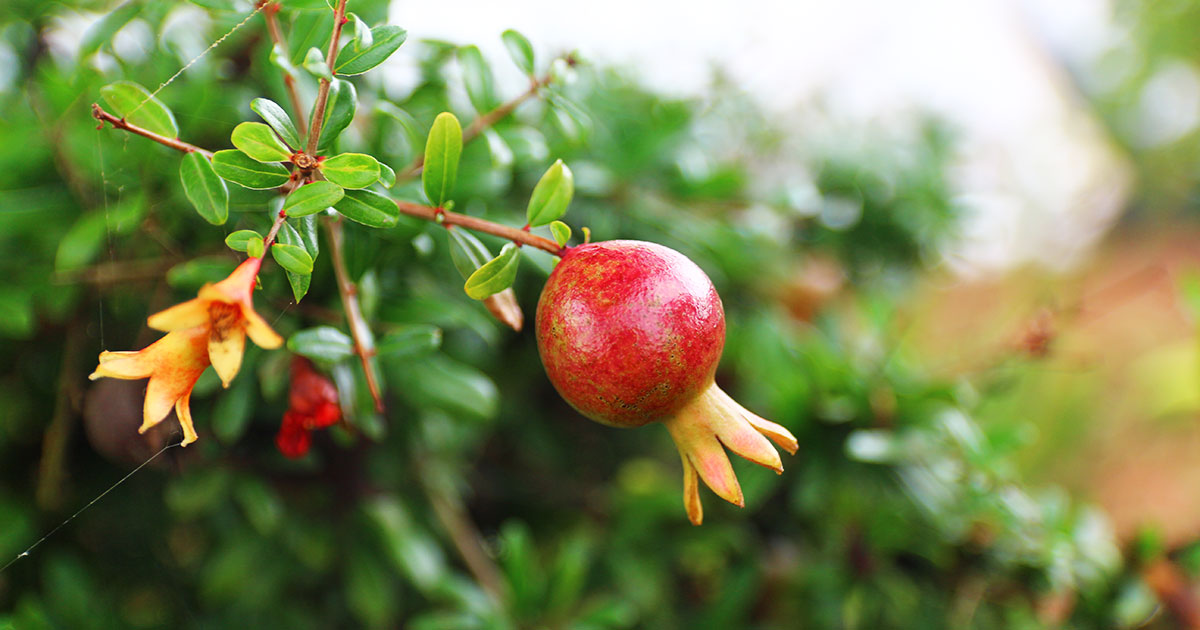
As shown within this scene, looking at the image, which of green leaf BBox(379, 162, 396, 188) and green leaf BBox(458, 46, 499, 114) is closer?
green leaf BBox(379, 162, 396, 188)

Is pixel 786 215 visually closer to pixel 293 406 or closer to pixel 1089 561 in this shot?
pixel 1089 561

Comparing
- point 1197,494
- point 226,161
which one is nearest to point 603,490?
point 226,161

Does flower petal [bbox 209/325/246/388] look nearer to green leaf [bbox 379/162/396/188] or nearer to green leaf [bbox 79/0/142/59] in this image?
green leaf [bbox 379/162/396/188]

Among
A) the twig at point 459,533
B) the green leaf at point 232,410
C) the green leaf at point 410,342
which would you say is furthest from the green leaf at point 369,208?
the twig at point 459,533

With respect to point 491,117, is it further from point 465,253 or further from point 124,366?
point 124,366

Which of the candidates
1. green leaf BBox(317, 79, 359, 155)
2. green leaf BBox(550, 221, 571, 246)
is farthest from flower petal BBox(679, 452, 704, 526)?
green leaf BBox(317, 79, 359, 155)
